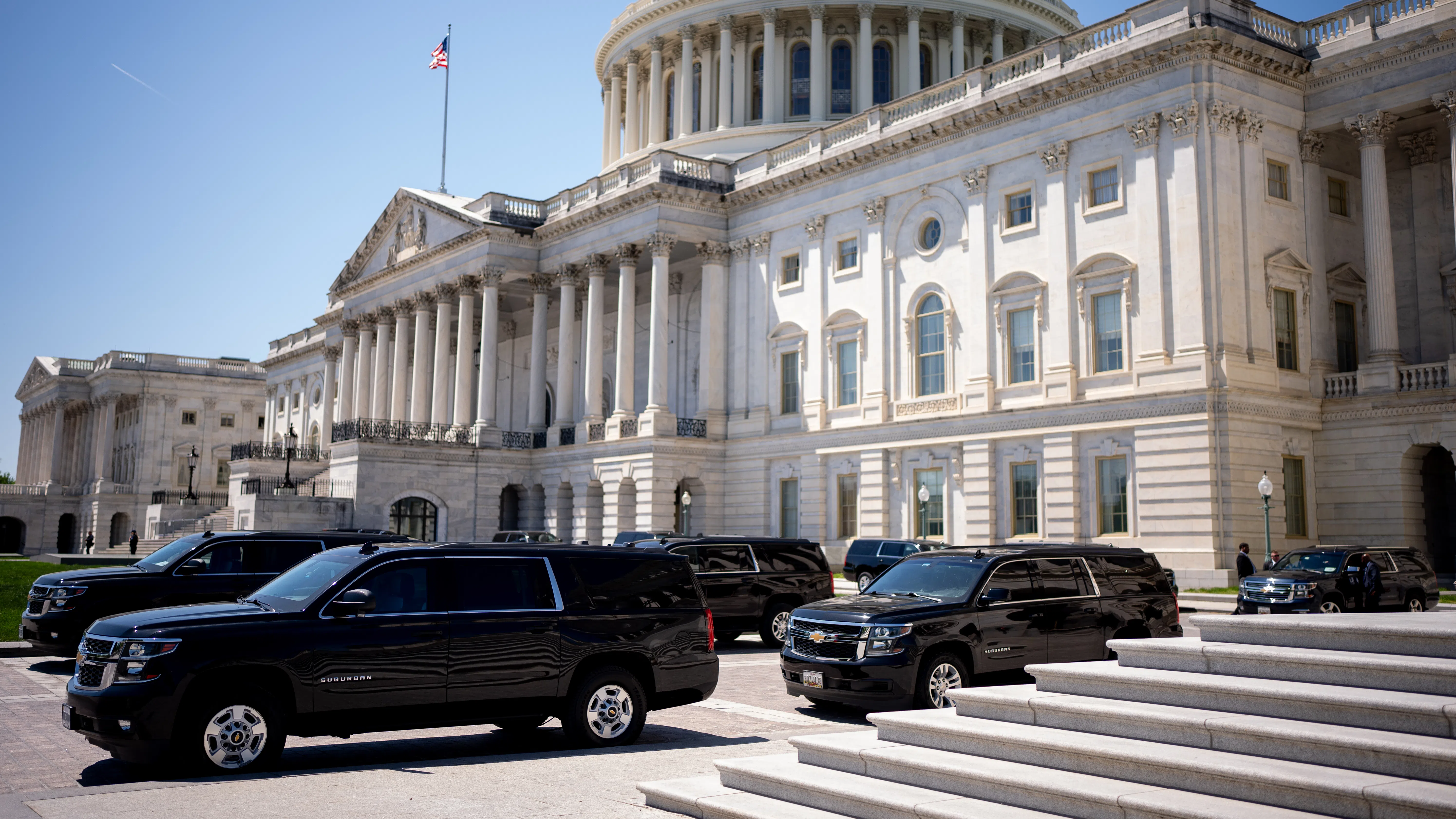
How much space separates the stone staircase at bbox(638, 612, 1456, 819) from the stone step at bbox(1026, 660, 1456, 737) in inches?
0.6

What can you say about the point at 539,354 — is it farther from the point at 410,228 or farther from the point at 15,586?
the point at 15,586

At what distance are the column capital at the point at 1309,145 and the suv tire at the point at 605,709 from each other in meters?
32.2

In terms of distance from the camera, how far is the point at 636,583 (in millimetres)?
12656

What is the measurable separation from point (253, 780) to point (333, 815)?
1.58 meters

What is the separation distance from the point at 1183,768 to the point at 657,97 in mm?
67458

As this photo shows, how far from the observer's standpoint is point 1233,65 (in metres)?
34.4

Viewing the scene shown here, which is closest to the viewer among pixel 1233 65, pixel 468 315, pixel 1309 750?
pixel 1309 750

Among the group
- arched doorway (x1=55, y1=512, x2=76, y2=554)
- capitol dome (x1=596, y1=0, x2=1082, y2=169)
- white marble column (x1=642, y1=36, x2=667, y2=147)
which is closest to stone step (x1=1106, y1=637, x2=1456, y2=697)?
capitol dome (x1=596, y1=0, x2=1082, y2=169)

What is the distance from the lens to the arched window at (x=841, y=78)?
64062 mm

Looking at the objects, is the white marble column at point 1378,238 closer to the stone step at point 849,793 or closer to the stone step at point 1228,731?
the stone step at point 1228,731

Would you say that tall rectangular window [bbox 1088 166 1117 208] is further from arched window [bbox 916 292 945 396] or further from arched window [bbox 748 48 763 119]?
arched window [bbox 748 48 763 119]

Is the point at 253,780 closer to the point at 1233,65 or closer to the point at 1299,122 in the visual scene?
the point at 1233,65

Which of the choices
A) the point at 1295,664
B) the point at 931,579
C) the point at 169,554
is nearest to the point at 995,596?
the point at 931,579

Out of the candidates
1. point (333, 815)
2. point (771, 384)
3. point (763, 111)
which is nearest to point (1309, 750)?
point (333, 815)
